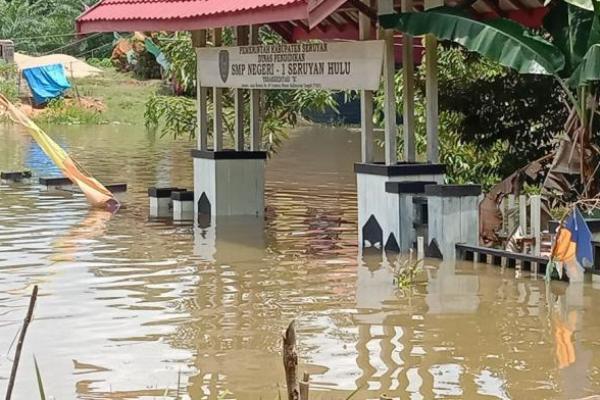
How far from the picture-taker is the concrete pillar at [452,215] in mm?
11711

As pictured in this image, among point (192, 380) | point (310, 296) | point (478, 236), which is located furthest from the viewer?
point (478, 236)

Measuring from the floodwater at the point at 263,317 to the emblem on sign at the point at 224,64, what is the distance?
188 centimetres

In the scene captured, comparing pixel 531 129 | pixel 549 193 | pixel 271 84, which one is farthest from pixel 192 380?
pixel 531 129

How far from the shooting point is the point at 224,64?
15531mm

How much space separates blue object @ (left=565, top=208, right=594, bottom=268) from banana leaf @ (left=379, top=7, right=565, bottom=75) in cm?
134

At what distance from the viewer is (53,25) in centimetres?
5219

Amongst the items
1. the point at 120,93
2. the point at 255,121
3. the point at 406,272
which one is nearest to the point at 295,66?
the point at 255,121

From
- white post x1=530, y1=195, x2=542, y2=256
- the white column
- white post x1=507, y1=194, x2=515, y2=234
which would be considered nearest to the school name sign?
the white column

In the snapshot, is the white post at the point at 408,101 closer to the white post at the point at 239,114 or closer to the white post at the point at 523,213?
the white post at the point at 523,213

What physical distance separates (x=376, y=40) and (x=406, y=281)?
2739 millimetres

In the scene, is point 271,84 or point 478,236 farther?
point 271,84

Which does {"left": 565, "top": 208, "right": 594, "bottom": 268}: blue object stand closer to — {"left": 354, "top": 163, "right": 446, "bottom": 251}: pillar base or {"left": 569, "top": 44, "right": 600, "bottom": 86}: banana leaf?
{"left": 569, "top": 44, "right": 600, "bottom": 86}: banana leaf

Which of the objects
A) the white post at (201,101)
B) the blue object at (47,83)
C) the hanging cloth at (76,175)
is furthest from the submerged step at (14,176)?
the blue object at (47,83)

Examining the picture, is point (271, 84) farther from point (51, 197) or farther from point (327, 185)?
point (327, 185)
